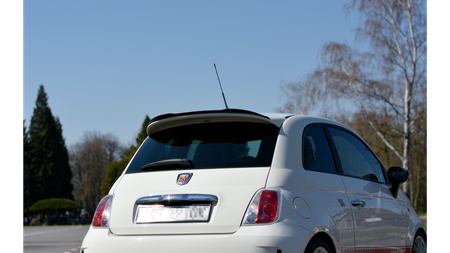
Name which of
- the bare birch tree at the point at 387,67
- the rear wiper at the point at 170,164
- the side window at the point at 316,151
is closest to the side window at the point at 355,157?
the side window at the point at 316,151

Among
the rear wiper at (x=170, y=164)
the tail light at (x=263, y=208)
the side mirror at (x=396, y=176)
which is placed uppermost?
the rear wiper at (x=170, y=164)

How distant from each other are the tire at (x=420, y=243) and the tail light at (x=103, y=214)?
3214mm

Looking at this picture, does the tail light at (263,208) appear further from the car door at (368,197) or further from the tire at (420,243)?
the tire at (420,243)

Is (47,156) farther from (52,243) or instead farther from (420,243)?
(420,243)

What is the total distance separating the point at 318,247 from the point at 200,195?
0.93 metres

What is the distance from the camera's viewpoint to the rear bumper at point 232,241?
3.65m

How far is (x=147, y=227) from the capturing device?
402 centimetres

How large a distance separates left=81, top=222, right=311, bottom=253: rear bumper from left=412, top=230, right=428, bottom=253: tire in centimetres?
243

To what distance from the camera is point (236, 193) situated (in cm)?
390

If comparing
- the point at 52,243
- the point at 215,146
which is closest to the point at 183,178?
the point at 215,146

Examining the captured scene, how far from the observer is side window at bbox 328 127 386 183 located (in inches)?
199
